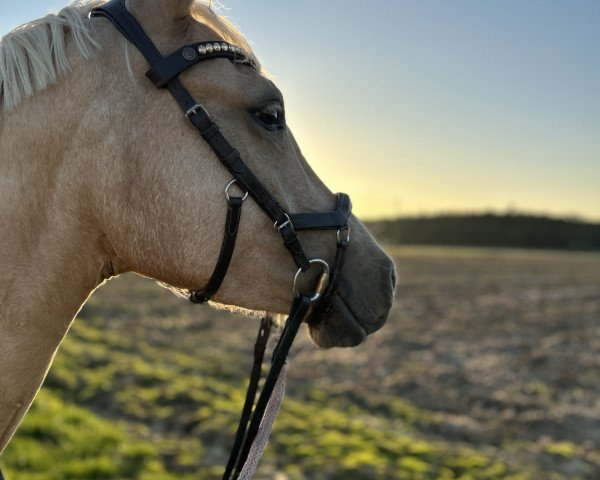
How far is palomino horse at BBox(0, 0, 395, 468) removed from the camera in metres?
2.18

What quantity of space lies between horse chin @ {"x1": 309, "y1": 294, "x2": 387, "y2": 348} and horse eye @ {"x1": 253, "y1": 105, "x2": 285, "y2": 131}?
30.1 inches

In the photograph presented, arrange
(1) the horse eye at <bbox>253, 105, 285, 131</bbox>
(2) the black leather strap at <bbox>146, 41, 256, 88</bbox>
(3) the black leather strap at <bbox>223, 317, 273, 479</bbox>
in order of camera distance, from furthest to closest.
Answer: (3) the black leather strap at <bbox>223, 317, 273, 479</bbox>
(1) the horse eye at <bbox>253, 105, 285, 131</bbox>
(2) the black leather strap at <bbox>146, 41, 256, 88</bbox>

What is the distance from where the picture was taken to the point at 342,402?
10586mm

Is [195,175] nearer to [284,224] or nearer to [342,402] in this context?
[284,224]

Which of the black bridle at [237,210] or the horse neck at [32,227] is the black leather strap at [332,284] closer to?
the black bridle at [237,210]

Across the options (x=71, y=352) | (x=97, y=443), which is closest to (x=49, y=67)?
(x=97, y=443)

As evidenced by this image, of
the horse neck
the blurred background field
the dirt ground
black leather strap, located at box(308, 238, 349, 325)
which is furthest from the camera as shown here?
the dirt ground

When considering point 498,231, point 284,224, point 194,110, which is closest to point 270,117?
point 194,110

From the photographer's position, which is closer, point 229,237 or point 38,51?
point 38,51

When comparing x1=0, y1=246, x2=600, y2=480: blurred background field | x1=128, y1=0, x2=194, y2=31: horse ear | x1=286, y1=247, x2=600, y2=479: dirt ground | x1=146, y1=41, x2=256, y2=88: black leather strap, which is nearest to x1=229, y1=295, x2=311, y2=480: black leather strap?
x1=146, y1=41, x2=256, y2=88: black leather strap

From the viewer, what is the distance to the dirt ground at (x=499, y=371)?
343 inches

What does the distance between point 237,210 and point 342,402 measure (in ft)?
28.9

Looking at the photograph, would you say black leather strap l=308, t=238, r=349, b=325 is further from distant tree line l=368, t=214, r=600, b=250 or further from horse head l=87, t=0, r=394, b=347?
distant tree line l=368, t=214, r=600, b=250

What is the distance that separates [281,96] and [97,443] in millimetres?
6497
